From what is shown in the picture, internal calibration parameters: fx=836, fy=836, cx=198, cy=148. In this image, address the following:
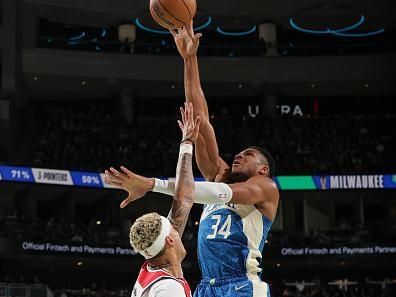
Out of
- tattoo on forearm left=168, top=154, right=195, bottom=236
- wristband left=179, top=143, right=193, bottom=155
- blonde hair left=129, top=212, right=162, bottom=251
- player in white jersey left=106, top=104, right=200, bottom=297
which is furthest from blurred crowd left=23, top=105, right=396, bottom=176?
blonde hair left=129, top=212, right=162, bottom=251

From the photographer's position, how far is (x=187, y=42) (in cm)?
757

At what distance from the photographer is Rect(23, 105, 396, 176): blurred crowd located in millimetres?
34438

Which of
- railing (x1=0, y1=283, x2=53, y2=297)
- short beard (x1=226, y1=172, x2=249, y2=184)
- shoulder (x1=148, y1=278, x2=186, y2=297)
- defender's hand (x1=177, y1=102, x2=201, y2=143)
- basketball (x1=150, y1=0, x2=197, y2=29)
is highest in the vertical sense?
basketball (x1=150, y1=0, x2=197, y2=29)

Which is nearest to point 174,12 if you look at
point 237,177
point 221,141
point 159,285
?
point 237,177

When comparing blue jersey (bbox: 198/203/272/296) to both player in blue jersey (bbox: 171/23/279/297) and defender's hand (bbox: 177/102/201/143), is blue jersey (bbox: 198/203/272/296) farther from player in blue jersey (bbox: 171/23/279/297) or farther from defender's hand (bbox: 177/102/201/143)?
defender's hand (bbox: 177/102/201/143)

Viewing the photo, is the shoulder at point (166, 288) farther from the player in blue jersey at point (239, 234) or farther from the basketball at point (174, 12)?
the basketball at point (174, 12)

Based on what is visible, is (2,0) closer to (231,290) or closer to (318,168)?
(318,168)

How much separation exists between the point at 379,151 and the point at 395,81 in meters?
4.86

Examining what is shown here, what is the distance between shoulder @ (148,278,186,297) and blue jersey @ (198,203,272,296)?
6.30ft

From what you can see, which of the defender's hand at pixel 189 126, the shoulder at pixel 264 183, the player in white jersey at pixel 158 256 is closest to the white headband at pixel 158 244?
the player in white jersey at pixel 158 256

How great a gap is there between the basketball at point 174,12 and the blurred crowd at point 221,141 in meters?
25.7

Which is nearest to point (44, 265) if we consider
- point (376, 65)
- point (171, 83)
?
point (171, 83)

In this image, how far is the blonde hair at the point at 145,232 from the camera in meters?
5.02

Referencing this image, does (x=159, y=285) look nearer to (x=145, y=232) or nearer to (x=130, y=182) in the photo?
(x=145, y=232)
